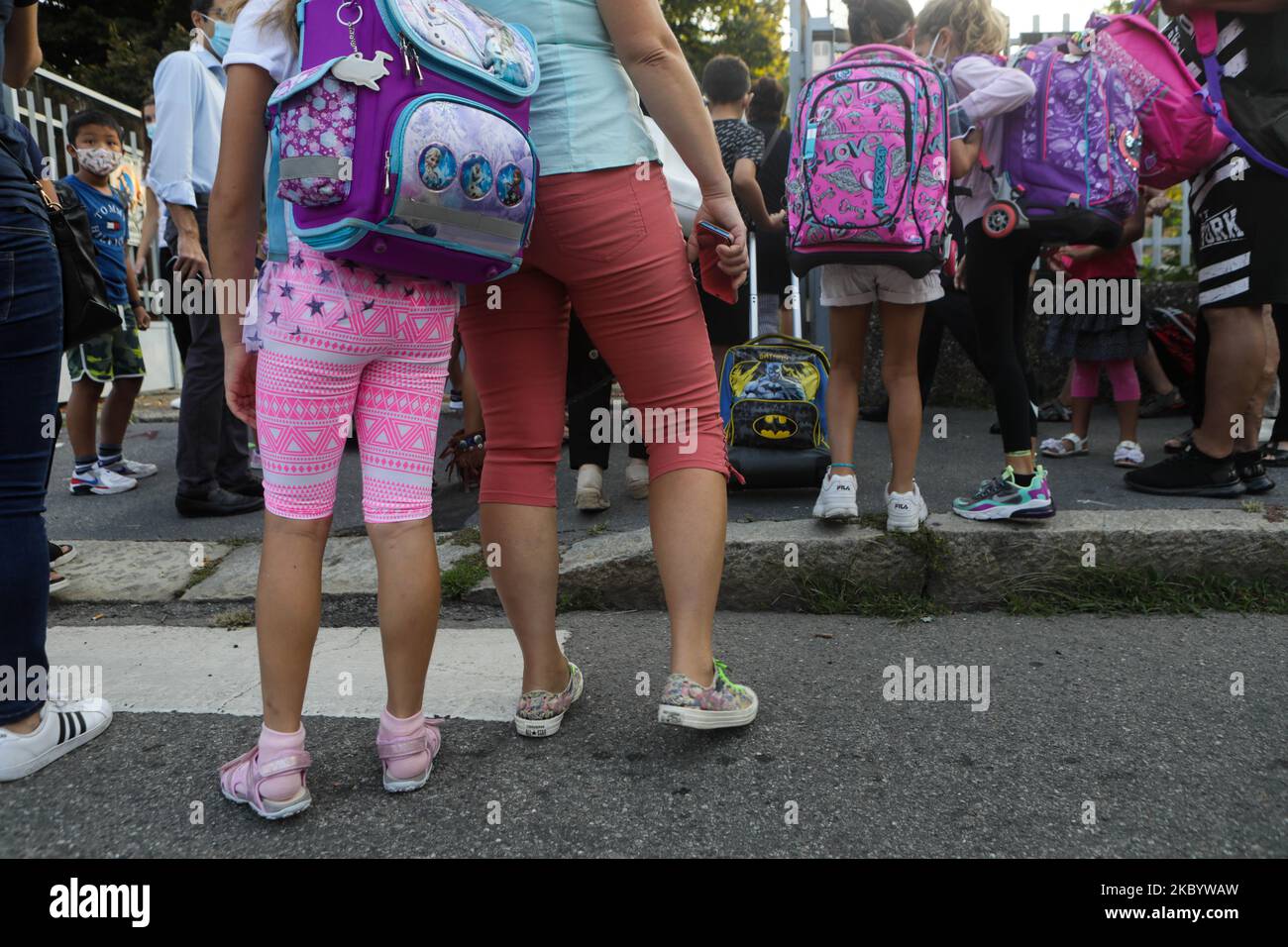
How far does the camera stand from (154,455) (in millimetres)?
5676

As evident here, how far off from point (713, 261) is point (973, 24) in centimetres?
211

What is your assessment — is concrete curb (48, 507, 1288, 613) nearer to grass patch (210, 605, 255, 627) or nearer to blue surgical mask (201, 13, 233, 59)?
grass patch (210, 605, 255, 627)

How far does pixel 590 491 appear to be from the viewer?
3801 millimetres

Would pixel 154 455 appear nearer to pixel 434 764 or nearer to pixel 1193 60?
pixel 434 764

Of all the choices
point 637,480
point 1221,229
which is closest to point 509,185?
point 637,480

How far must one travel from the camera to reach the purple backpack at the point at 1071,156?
328 cm

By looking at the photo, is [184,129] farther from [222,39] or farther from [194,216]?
[222,39]

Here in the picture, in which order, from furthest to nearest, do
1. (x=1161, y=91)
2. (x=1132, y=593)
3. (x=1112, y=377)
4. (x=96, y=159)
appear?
(x=1112, y=377) → (x=96, y=159) → (x=1161, y=91) → (x=1132, y=593)

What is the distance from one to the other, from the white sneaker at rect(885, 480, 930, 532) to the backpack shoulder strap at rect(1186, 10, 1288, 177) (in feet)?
5.73

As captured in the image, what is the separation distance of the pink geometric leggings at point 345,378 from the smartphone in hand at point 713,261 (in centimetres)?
56

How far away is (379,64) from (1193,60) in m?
3.43

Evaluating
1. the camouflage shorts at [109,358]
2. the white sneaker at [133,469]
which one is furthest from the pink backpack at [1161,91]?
the white sneaker at [133,469]

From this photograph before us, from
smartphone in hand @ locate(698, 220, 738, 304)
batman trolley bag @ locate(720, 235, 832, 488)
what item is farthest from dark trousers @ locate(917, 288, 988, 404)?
smartphone in hand @ locate(698, 220, 738, 304)

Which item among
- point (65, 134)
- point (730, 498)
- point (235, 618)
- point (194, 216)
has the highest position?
point (65, 134)
